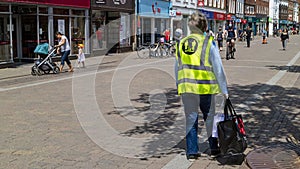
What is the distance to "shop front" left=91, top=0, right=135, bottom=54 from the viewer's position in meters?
25.4

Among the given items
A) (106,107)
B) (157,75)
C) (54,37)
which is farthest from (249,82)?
(54,37)

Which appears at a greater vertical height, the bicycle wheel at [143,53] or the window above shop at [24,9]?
→ the window above shop at [24,9]

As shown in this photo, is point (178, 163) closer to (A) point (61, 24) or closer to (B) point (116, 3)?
(A) point (61, 24)

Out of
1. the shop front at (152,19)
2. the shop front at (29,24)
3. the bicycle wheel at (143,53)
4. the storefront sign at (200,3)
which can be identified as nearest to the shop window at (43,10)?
the shop front at (29,24)

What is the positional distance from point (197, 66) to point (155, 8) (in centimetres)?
2922

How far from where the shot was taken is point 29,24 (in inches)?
783

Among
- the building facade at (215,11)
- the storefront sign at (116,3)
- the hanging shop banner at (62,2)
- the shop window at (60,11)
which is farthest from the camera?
the building facade at (215,11)

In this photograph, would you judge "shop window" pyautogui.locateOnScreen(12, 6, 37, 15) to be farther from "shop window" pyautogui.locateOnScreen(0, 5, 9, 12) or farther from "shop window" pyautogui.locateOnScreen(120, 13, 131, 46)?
"shop window" pyautogui.locateOnScreen(120, 13, 131, 46)

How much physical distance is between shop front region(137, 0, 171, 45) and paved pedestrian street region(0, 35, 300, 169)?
18.4 metres

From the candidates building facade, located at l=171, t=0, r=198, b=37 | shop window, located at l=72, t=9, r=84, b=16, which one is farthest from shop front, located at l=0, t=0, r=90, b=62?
building facade, located at l=171, t=0, r=198, b=37

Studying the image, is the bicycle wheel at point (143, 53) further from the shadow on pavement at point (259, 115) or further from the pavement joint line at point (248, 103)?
the shadow on pavement at point (259, 115)

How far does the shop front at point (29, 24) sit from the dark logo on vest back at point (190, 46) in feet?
47.0

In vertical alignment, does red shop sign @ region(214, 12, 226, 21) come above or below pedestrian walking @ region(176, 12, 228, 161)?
above

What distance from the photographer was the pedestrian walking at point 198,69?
495 centimetres
